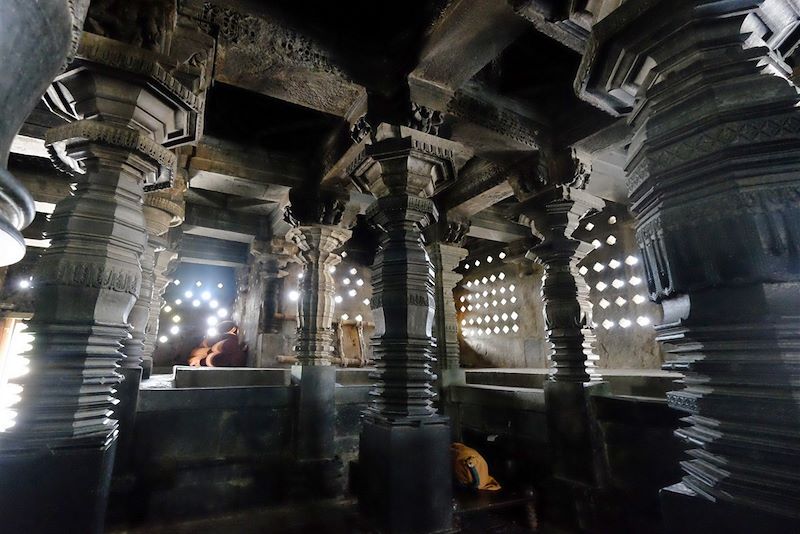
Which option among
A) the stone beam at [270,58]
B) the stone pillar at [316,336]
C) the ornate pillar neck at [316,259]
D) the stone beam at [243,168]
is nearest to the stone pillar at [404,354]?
the stone beam at [270,58]

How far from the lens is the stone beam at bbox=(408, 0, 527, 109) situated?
2846 mm

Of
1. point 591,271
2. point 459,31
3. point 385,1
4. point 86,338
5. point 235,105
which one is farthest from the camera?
point 591,271

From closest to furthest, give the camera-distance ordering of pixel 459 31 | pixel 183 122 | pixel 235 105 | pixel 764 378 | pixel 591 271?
1. pixel 764 378
2. pixel 183 122
3. pixel 459 31
4. pixel 235 105
5. pixel 591 271

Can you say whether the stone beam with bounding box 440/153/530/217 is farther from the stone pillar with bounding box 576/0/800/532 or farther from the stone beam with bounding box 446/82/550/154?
the stone pillar with bounding box 576/0/800/532

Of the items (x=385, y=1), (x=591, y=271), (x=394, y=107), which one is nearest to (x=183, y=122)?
(x=394, y=107)

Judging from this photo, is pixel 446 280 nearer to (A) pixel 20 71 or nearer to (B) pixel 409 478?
(B) pixel 409 478

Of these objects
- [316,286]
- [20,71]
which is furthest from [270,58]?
[316,286]

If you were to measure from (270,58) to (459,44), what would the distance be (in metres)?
1.57

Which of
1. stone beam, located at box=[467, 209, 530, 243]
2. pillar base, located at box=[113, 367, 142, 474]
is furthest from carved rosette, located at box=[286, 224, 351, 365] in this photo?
stone beam, located at box=[467, 209, 530, 243]

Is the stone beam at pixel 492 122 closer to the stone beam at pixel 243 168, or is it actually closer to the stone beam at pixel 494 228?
the stone beam at pixel 243 168

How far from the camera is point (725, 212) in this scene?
1.15 m

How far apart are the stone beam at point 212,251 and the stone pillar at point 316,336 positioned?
407cm

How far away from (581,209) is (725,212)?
358 centimetres

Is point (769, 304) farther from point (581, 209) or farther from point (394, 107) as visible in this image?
point (581, 209)
